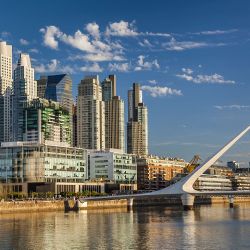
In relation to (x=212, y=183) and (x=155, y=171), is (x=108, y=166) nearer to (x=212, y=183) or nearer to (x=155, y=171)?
(x=155, y=171)

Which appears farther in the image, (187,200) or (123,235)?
(187,200)

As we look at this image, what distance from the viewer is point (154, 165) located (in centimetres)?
16775

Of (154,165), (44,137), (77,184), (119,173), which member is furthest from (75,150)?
(154,165)

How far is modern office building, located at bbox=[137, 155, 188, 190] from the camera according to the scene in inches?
6343

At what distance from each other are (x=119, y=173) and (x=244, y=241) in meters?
92.9

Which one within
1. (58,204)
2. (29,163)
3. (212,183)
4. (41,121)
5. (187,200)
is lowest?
(58,204)

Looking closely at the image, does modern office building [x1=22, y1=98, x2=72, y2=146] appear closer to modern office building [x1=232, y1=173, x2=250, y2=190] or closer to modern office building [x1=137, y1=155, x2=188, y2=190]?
modern office building [x1=137, y1=155, x2=188, y2=190]

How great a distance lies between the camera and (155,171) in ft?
547

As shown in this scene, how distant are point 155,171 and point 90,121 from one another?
26132 mm

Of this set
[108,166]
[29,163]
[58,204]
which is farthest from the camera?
[108,166]

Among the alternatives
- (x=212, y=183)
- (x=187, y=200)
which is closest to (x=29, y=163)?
(x=187, y=200)

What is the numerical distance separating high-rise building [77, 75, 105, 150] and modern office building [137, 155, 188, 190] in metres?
15.6

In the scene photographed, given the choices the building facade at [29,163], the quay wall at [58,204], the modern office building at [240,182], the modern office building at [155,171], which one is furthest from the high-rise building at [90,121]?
the building facade at [29,163]

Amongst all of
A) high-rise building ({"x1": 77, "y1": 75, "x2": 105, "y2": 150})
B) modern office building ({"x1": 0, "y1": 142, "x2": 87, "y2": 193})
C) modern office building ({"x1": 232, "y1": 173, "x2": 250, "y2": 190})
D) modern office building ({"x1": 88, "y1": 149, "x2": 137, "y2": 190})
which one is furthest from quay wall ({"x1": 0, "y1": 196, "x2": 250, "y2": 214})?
modern office building ({"x1": 232, "y1": 173, "x2": 250, "y2": 190})
